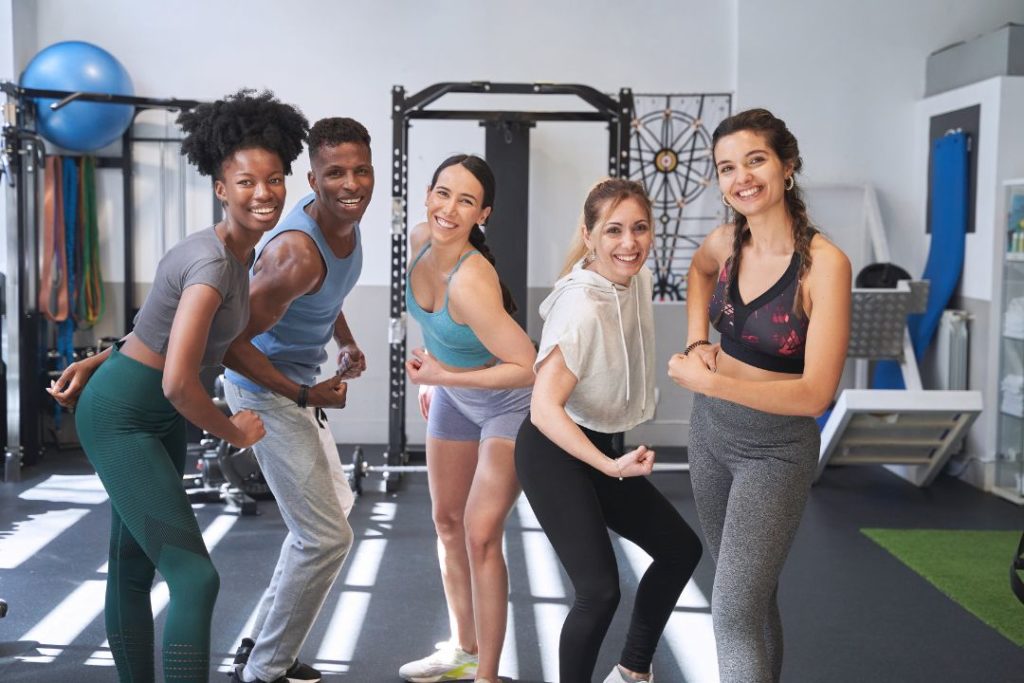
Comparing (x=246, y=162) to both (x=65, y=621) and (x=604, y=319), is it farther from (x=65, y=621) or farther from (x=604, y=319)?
(x=65, y=621)

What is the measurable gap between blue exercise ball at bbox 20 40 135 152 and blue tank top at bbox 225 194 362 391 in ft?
12.6

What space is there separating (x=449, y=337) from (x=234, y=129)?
0.75 metres

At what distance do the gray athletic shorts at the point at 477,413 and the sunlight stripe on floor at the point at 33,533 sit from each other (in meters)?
2.36

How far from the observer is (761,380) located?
248cm

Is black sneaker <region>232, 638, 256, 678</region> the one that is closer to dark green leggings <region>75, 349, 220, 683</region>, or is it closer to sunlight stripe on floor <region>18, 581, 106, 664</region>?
sunlight stripe on floor <region>18, 581, 106, 664</region>

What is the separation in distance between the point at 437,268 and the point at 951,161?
4519 millimetres

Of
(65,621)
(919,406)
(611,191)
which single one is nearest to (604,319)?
(611,191)

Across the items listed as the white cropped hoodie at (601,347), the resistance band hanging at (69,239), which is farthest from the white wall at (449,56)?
the white cropped hoodie at (601,347)

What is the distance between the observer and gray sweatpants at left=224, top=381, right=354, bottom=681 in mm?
2992

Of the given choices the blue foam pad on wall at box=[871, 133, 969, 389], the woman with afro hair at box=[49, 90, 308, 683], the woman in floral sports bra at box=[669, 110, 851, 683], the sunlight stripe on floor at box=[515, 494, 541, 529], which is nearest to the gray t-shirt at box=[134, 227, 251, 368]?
the woman with afro hair at box=[49, 90, 308, 683]

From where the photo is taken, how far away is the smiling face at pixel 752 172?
2424mm

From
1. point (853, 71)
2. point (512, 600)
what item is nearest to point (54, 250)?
point (512, 600)

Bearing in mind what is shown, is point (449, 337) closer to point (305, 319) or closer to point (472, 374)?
point (472, 374)

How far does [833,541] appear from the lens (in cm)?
507
